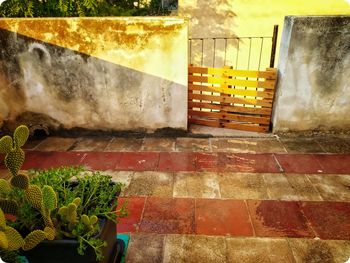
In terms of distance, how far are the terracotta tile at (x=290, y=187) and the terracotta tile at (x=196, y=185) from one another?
88cm

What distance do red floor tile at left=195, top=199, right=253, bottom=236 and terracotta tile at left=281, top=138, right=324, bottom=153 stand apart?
221 cm

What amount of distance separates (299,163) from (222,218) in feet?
7.22

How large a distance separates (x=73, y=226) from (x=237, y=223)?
2.44m

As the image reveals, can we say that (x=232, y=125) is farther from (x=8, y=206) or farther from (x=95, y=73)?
(x=8, y=206)

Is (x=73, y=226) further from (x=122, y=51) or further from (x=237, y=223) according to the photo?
(x=122, y=51)

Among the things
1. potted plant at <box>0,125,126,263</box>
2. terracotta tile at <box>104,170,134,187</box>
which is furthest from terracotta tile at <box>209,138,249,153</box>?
→ potted plant at <box>0,125,126,263</box>

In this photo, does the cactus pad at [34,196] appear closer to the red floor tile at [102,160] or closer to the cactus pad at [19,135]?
the cactus pad at [19,135]

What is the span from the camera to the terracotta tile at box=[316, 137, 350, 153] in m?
5.79

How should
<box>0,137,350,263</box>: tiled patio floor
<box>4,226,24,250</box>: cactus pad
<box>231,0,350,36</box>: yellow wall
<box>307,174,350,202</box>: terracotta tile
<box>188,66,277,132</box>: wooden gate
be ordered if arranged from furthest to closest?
<box>231,0,350,36</box>: yellow wall → <box>188,66,277,132</box>: wooden gate → <box>307,174,350,202</box>: terracotta tile → <box>0,137,350,263</box>: tiled patio floor → <box>4,226,24,250</box>: cactus pad

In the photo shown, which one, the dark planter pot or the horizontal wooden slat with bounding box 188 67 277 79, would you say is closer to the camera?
the dark planter pot

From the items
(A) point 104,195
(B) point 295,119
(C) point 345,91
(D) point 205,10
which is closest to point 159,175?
(A) point 104,195

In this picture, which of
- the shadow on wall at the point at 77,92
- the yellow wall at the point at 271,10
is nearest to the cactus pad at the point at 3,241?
the shadow on wall at the point at 77,92

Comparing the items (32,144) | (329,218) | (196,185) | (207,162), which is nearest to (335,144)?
(329,218)

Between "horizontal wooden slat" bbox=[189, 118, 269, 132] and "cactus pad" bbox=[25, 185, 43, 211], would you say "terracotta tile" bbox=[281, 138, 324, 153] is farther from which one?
"cactus pad" bbox=[25, 185, 43, 211]
